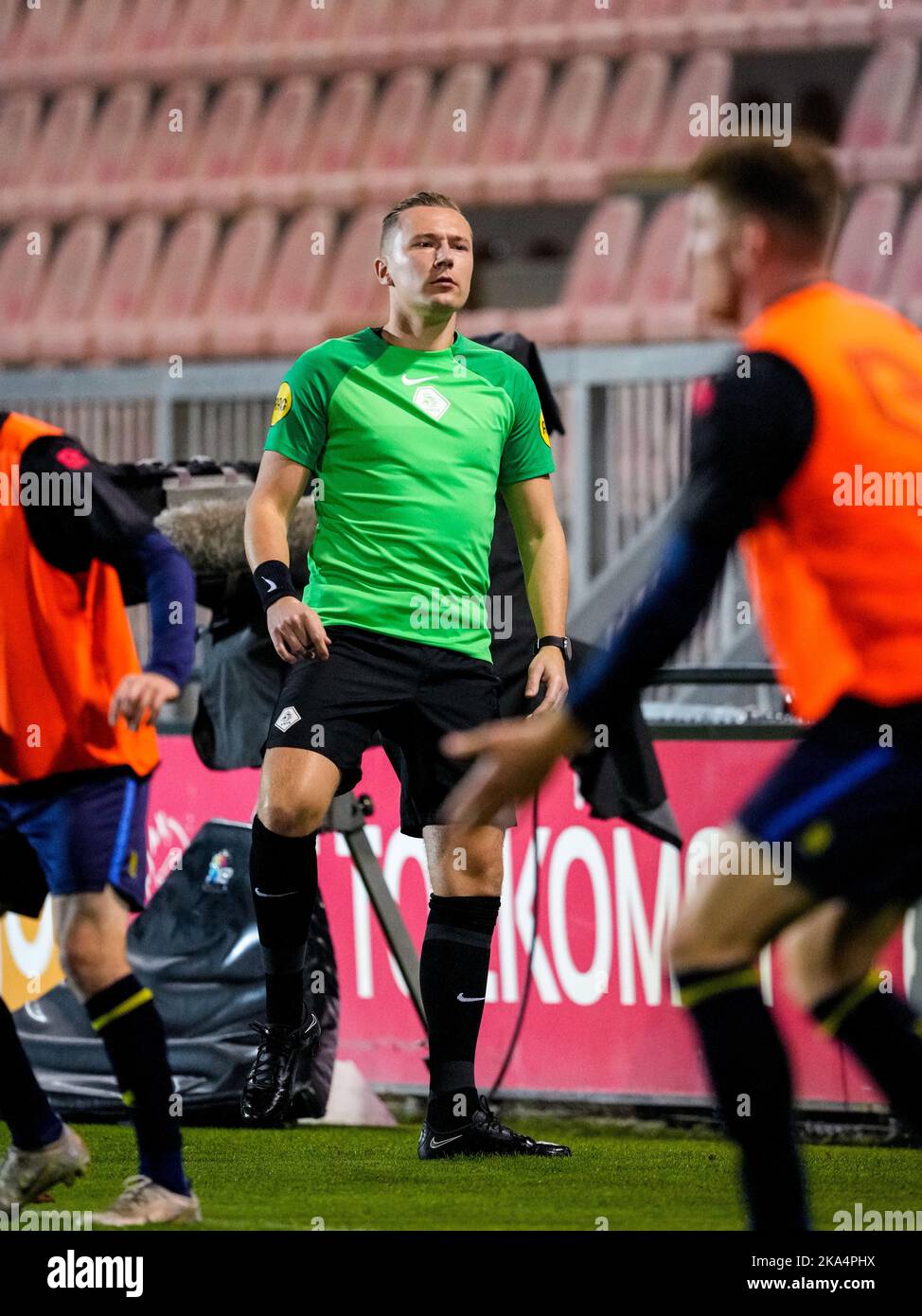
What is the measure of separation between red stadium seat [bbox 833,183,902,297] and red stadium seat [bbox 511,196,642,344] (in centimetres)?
144

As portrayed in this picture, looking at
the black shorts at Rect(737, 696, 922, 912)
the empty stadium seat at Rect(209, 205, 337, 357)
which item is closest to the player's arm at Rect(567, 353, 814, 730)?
the black shorts at Rect(737, 696, 922, 912)

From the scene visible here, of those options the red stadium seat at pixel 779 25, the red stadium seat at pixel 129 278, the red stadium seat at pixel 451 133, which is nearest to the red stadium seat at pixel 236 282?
the red stadium seat at pixel 129 278

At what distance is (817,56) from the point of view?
13.7 metres

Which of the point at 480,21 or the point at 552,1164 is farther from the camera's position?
the point at 480,21

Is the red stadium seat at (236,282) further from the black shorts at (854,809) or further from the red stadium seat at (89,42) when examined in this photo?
the black shorts at (854,809)

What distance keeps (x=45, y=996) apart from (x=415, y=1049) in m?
1.05

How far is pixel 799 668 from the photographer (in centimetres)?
256

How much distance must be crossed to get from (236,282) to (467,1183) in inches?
435

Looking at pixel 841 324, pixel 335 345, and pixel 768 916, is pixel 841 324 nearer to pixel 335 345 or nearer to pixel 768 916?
pixel 768 916

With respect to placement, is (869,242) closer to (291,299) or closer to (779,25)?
(779,25)

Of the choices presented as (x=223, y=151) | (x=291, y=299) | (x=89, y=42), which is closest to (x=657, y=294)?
(x=291, y=299)

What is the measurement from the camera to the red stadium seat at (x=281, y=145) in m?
14.5

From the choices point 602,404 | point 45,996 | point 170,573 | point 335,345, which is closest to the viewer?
point 170,573

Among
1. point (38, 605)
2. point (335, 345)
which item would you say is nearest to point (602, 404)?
point (335, 345)
